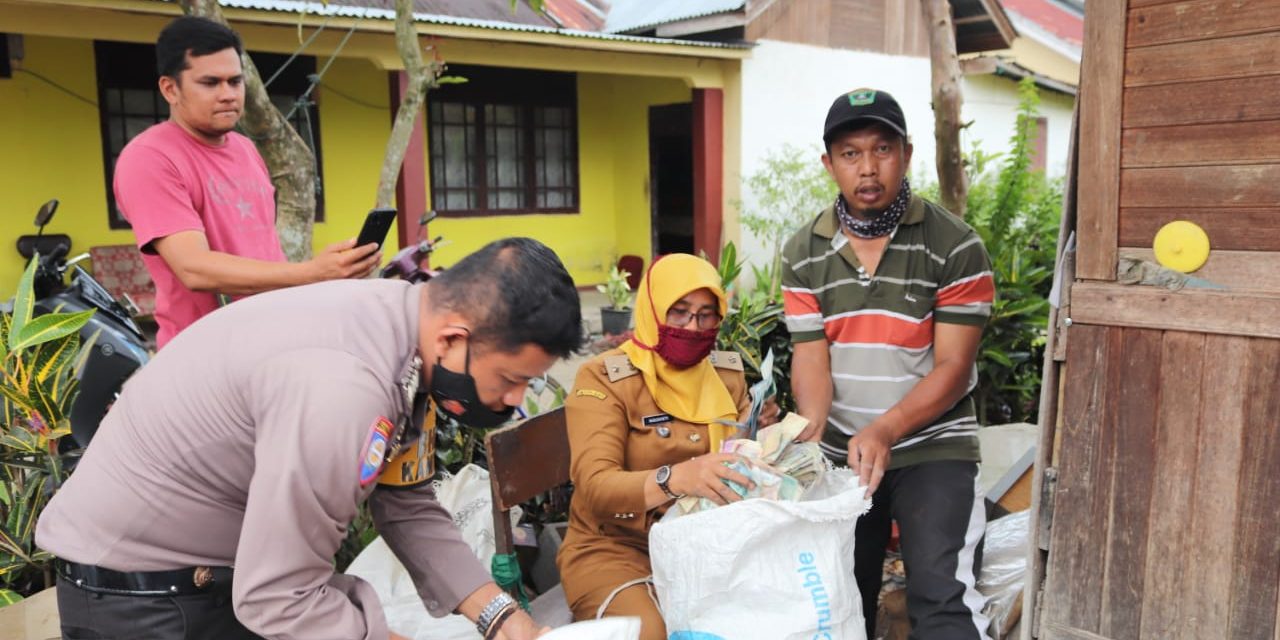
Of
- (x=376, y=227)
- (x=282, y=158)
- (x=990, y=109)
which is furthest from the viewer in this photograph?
(x=990, y=109)

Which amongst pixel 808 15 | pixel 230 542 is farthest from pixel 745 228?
pixel 230 542

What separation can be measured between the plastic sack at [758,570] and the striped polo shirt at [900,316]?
22.2 inches

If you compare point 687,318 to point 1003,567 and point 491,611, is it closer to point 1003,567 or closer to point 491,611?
point 491,611

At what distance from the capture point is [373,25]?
26.7ft

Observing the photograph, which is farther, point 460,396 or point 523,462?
point 523,462

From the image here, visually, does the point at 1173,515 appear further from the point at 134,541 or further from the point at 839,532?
the point at 134,541

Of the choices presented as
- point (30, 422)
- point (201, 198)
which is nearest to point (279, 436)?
point (201, 198)

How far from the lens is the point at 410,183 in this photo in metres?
9.32

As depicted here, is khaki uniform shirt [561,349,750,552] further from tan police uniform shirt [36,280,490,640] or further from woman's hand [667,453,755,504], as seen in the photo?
tan police uniform shirt [36,280,490,640]

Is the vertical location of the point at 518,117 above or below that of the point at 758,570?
above

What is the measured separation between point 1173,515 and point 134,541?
2108 millimetres

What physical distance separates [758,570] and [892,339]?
855mm

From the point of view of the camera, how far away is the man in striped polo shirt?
259 cm

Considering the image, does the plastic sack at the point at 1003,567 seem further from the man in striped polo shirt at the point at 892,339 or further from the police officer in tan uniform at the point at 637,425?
the police officer in tan uniform at the point at 637,425
